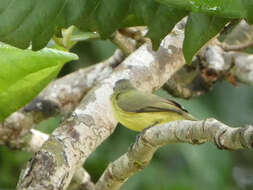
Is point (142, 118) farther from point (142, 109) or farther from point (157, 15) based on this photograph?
point (157, 15)

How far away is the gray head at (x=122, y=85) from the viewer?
2.54 metres

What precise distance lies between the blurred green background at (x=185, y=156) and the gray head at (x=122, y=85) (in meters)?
1.36

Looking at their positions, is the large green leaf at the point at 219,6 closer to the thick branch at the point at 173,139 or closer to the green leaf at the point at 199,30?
the green leaf at the point at 199,30

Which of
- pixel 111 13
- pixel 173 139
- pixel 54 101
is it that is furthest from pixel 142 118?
pixel 111 13

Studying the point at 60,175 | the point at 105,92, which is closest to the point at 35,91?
the point at 60,175

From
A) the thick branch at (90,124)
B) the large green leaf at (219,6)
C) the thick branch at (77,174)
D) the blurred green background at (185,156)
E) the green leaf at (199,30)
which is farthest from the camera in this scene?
the blurred green background at (185,156)

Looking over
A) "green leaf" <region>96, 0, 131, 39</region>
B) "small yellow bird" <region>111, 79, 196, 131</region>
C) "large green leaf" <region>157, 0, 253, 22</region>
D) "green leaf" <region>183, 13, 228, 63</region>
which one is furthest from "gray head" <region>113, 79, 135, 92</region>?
"large green leaf" <region>157, 0, 253, 22</region>

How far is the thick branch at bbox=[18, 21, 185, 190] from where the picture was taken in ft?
6.03

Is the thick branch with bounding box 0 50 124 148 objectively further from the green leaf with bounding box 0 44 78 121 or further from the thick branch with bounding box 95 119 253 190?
the green leaf with bounding box 0 44 78 121

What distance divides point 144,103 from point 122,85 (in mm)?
124

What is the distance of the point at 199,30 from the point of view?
1.33m

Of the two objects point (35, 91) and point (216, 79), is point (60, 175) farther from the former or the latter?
point (216, 79)

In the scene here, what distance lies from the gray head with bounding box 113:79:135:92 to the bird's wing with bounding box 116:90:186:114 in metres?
0.02

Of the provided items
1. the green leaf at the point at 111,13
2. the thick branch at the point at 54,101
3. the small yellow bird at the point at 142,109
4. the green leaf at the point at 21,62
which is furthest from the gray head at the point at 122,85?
the green leaf at the point at 111,13
